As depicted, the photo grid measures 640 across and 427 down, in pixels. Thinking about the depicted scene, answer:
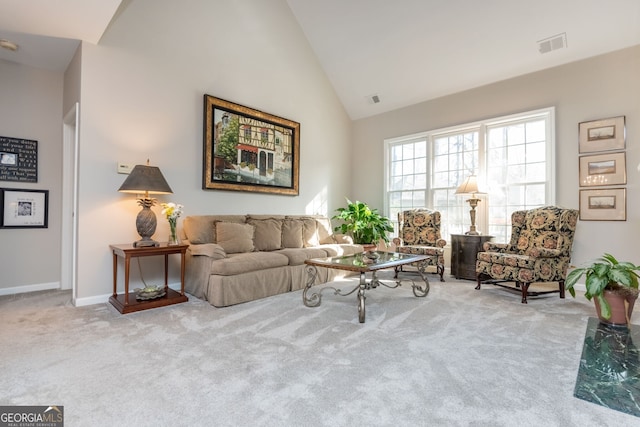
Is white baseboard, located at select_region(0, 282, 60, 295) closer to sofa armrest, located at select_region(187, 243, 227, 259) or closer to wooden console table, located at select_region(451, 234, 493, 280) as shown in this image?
sofa armrest, located at select_region(187, 243, 227, 259)

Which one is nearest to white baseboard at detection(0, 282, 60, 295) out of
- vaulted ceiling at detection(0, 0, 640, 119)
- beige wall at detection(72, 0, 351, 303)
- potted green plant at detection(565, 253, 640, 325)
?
beige wall at detection(72, 0, 351, 303)

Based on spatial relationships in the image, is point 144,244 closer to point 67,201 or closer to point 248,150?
point 67,201

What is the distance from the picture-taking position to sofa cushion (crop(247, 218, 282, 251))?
4.27 meters

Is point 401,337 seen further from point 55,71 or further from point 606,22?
point 55,71

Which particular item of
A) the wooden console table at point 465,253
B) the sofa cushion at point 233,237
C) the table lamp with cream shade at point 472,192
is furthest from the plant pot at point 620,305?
the sofa cushion at point 233,237

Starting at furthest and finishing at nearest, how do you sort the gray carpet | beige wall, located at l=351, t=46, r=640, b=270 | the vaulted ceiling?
1. beige wall, located at l=351, t=46, r=640, b=270
2. the vaulted ceiling
3. the gray carpet

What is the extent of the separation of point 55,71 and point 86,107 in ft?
4.13

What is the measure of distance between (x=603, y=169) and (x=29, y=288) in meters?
7.01

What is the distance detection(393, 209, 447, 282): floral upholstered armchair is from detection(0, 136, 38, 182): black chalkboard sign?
4.78 m

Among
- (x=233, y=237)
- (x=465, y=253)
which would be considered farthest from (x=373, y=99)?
(x=233, y=237)

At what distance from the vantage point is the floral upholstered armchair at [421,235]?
14.9 ft

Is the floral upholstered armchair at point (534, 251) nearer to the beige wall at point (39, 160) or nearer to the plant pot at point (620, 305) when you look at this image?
the plant pot at point (620, 305)

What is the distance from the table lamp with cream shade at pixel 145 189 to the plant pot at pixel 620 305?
4.12 meters

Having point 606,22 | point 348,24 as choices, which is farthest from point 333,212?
point 606,22
